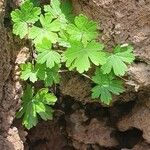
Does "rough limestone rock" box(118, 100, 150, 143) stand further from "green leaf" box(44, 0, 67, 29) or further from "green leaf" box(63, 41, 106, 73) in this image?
"green leaf" box(44, 0, 67, 29)

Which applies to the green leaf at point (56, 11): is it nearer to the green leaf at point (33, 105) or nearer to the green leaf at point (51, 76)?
the green leaf at point (51, 76)

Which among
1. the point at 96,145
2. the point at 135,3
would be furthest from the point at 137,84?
the point at 96,145

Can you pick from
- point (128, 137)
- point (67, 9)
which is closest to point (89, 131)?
point (128, 137)

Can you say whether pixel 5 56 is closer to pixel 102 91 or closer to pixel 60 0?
pixel 60 0

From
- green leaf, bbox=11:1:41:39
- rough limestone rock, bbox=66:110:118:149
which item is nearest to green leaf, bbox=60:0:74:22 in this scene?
green leaf, bbox=11:1:41:39

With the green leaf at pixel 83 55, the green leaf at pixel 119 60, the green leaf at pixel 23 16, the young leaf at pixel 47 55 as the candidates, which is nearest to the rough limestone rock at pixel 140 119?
the green leaf at pixel 119 60
